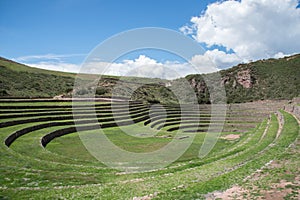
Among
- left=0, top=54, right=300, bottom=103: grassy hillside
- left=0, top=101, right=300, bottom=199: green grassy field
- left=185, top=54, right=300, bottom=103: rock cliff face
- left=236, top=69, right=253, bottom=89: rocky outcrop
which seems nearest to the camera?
left=0, top=101, right=300, bottom=199: green grassy field

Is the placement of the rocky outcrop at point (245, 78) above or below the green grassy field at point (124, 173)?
above

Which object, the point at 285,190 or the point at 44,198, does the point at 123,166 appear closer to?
the point at 44,198

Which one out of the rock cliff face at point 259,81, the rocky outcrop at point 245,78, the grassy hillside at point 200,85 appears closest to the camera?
the grassy hillside at point 200,85

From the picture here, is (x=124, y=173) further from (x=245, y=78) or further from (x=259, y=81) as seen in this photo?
(x=245, y=78)

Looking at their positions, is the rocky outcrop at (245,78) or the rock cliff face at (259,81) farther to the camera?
the rocky outcrop at (245,78)

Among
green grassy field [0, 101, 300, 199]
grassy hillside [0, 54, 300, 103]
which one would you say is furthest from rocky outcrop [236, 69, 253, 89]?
green grassy field [0, 101, 300, 199]

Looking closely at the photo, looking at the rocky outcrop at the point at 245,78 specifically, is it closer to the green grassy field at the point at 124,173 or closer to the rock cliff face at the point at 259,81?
the rock cliff face at the point at 259,81

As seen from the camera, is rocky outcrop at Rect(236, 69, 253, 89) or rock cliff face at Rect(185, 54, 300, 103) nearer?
rock cliff face at Rect(185, 54, 300, 103)

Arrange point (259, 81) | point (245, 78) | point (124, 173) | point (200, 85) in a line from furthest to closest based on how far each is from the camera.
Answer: point (200, 85) → point (245, 78) → point (259, 81) → point (124, 173)

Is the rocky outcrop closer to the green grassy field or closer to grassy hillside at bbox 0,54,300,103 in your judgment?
grassy hillside at bbox 0,54,300,103

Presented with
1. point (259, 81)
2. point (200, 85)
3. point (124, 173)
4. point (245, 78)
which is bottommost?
point (124, 173)

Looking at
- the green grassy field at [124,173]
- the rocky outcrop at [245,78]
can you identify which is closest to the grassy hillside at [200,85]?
the rocky outcrop at [245,78]

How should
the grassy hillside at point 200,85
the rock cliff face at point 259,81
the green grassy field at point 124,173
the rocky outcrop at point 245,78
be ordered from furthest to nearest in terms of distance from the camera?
the rocky outcrop at point 245,78 < the rock cliff face at point 259,81 < the grassy hillside at point 200,85 < the green grassy field at point 124,173

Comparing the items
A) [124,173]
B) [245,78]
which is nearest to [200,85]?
[245,78]
